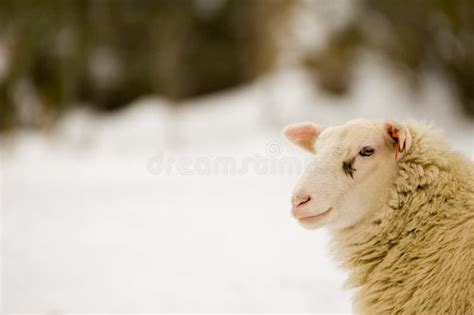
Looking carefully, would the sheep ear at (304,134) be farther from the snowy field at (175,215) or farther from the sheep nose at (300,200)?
the snowy field at (175,215)

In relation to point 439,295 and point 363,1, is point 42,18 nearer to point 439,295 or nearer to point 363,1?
point 363,1

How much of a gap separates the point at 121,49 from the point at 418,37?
11.1 m

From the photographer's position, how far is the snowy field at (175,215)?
385cm

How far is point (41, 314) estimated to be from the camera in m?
3.41

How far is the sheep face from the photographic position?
2531mm

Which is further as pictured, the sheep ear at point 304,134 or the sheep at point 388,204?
the sheep ear at point 304,134

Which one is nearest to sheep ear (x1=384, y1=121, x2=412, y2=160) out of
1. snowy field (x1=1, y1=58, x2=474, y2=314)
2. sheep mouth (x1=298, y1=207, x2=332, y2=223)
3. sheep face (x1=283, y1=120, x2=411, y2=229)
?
sheep face (x1=283, y1=120, x2=411, y2=229)

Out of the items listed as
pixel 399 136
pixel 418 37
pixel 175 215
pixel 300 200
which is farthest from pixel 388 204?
pixel 418 37

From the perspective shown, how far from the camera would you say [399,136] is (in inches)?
98.5

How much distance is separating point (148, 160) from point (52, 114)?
308 cm

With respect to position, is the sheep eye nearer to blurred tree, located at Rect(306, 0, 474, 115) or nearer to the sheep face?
the sheep face

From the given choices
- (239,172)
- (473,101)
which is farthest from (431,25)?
(239,172)

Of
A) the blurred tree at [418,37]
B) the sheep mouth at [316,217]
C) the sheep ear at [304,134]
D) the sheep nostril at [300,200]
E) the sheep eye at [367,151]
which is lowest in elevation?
the sheep mouth at [316,217]

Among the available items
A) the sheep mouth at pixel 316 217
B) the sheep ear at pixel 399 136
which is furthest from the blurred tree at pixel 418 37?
the sheep mouth at pixel 316 217
